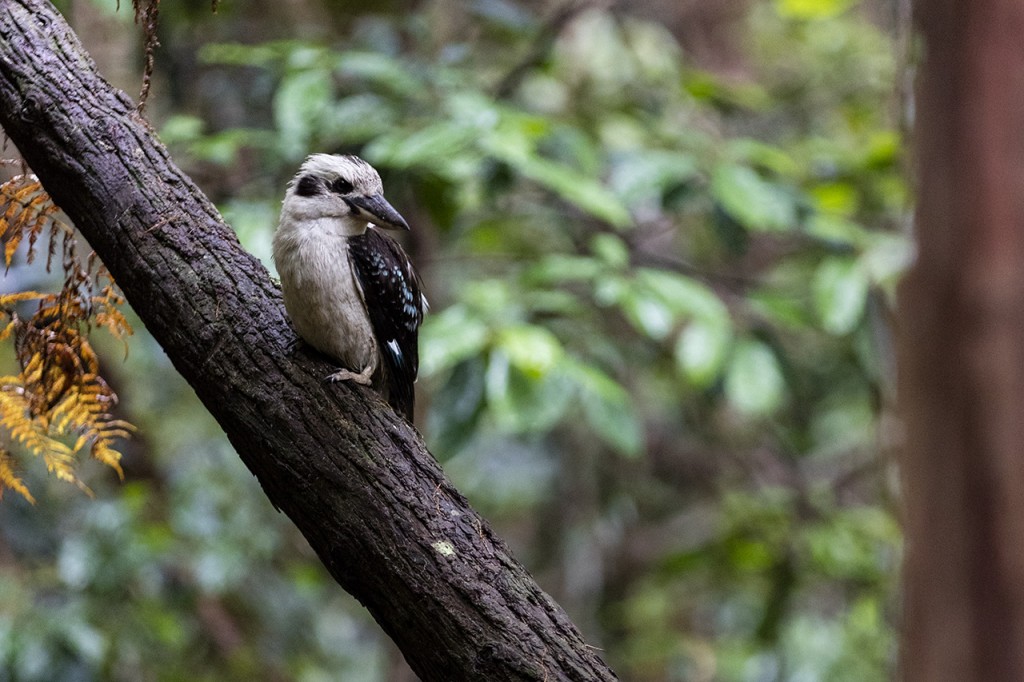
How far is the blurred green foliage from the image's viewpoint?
355 cm

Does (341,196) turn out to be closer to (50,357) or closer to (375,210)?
(375,210)

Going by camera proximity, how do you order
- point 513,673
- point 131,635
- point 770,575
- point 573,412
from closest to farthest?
point 513,673
point 131,635
point 770,575
point 573,412

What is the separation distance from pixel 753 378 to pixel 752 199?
0.68 meters

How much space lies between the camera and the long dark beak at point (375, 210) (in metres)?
2.57

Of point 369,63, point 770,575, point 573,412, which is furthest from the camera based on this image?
point 573,412

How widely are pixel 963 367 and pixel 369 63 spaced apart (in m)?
2.72

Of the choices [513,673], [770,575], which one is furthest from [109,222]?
[770,575]

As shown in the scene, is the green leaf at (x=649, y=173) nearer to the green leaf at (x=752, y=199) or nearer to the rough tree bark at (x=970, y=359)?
the green leaf at (x=752, y=199)

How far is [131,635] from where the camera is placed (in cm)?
389

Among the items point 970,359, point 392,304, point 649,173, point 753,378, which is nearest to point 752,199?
point 649,173

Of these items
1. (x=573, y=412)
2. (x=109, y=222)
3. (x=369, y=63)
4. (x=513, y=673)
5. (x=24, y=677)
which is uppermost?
(x=573, y=412)

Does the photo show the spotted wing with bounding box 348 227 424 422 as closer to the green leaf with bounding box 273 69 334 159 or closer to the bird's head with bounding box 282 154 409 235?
the bird's head with bounding box 282 154 409 235

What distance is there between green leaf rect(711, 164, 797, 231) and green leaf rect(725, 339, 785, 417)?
1.58 feet

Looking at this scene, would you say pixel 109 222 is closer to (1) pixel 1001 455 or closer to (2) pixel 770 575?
(1) pixel 1001 455
